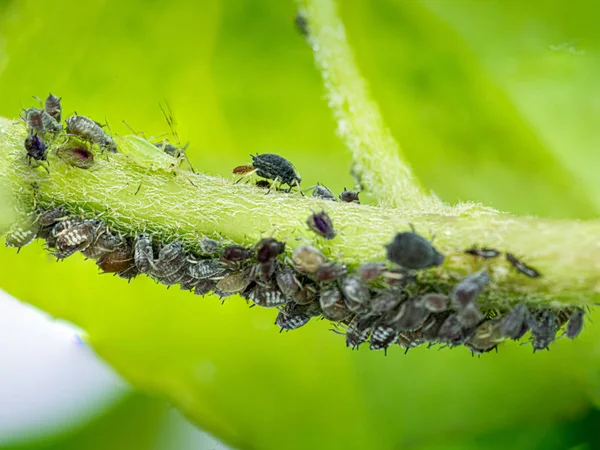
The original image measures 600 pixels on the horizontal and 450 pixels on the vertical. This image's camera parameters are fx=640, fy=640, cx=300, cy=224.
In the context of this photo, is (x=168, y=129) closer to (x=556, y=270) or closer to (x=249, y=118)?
(x=249, y=118)

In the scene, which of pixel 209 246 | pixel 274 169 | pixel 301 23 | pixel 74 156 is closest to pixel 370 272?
pixel 209 246

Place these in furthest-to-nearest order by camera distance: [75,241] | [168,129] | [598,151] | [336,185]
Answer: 1. [168,129]
2. [336,185]
3. [598,151]
4. [75,241]

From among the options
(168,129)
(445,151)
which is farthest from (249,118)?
(445,151)

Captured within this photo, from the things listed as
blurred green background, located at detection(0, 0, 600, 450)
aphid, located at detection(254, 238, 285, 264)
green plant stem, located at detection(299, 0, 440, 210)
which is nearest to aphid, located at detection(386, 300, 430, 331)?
aphid, located at detection(254, 238, 285, 264)

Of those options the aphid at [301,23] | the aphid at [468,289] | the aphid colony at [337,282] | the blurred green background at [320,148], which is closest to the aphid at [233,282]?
the aphid colony at [337,282]

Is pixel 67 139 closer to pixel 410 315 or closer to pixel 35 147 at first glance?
pixel 35 147

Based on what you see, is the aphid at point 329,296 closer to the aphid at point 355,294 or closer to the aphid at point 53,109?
the aphid at point 355,294

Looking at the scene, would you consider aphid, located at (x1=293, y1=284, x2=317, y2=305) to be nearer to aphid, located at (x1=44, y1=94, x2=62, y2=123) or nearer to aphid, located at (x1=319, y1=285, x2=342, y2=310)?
aphid, located at (x1=319, y1=285, x2=342, y2=310)
